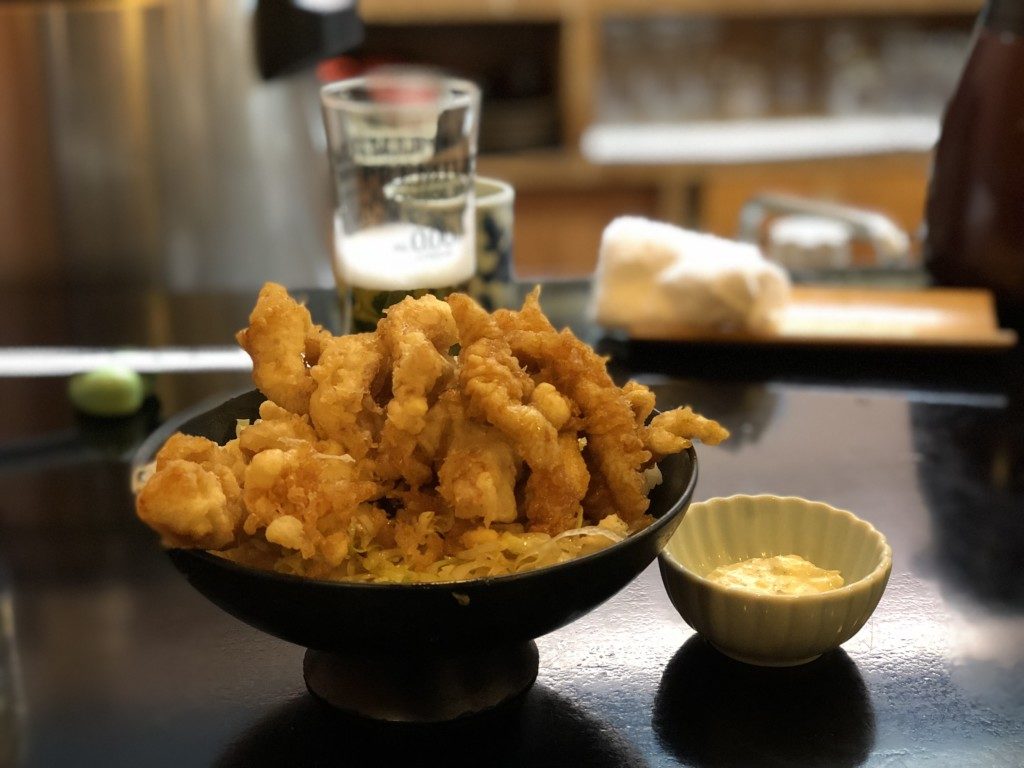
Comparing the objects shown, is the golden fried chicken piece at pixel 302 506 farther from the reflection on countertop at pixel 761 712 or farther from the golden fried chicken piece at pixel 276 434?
the reflection on countertop at pixel 761 712

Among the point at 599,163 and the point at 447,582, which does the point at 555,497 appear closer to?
the point at 447,582

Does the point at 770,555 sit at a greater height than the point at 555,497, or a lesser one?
lesser

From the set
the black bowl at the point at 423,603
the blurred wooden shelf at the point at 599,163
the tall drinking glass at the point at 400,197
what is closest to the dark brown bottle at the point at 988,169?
the tall drinking glass at the point at 400,197

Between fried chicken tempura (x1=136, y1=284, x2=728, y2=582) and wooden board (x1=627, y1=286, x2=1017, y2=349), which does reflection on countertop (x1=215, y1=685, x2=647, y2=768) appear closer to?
fried chicken tempura (x1=136, y1=284, x2=728, y2=582)

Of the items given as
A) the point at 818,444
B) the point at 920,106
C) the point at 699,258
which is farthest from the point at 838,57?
the point at 818,444

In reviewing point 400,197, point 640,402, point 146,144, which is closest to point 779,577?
point 640,402

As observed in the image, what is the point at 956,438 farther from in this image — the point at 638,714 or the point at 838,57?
the point at 838,57

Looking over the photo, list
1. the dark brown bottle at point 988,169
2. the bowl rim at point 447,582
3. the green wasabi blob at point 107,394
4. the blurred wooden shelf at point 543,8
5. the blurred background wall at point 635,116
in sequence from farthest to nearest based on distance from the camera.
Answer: the blurred wooden shelf at point 543,8 → the blurred background wall at point 635,116 → the dark brown bottle at point 988,169 → the green wasabi blob at point 107,394 → the bowl rim at point 447,582
